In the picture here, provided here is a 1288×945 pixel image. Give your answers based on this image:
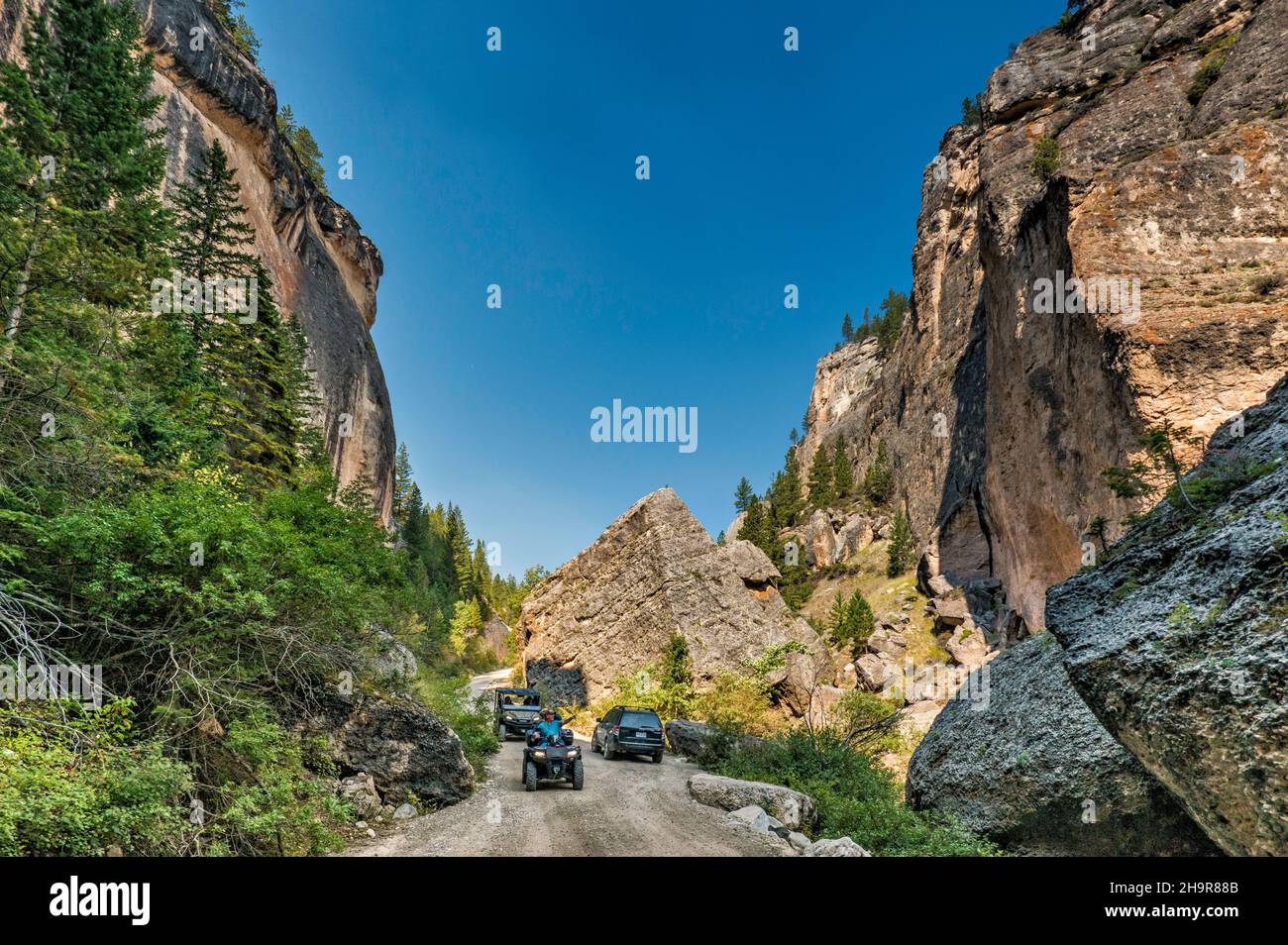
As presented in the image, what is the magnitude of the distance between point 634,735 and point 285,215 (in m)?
38.5

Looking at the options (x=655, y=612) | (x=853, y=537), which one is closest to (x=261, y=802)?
(x=655, y=612)

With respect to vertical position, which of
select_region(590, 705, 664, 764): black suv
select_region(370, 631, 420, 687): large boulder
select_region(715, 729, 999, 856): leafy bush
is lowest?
select_region(590, 705, 664, 764): black suv

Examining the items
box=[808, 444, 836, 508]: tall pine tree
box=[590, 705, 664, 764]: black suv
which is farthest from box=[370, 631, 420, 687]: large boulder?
box=[808, 444, 836, 508]: tall pine tree

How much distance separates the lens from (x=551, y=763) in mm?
12945

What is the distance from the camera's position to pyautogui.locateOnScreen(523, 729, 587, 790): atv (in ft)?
42.4

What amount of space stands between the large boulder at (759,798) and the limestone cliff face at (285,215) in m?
28.5

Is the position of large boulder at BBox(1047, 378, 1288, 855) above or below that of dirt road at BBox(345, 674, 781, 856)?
above

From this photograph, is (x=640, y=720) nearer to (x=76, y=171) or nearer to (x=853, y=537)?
(x=76, y=171)

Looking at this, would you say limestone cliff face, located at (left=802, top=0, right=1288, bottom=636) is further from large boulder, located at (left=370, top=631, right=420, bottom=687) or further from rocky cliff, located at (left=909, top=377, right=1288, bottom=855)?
large boulder, located at (left=370, top=631, right=420, bottom=687)

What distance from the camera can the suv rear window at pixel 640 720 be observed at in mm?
18844

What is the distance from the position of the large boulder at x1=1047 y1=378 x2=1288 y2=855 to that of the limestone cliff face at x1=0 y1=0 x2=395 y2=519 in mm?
32284

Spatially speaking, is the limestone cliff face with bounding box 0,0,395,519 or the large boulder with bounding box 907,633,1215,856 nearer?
the large boulder with bounding box 907,633,1215,856

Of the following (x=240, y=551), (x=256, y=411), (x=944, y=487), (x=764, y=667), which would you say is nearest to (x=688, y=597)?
(x=764, y=667)

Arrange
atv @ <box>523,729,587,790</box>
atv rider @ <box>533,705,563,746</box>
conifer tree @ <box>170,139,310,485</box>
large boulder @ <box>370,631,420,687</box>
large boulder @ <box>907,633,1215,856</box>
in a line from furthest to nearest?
1. conifer tree @ <box>170,139,310,485</box>
2. atv rider @ <box>533,705,563,746</box>
3. atv @ <box>523,729,587,790</box>
4. large boulder @ <box>370,631,420,687</box>
5. large boulder @ <box>907,633,1215,856</box>
